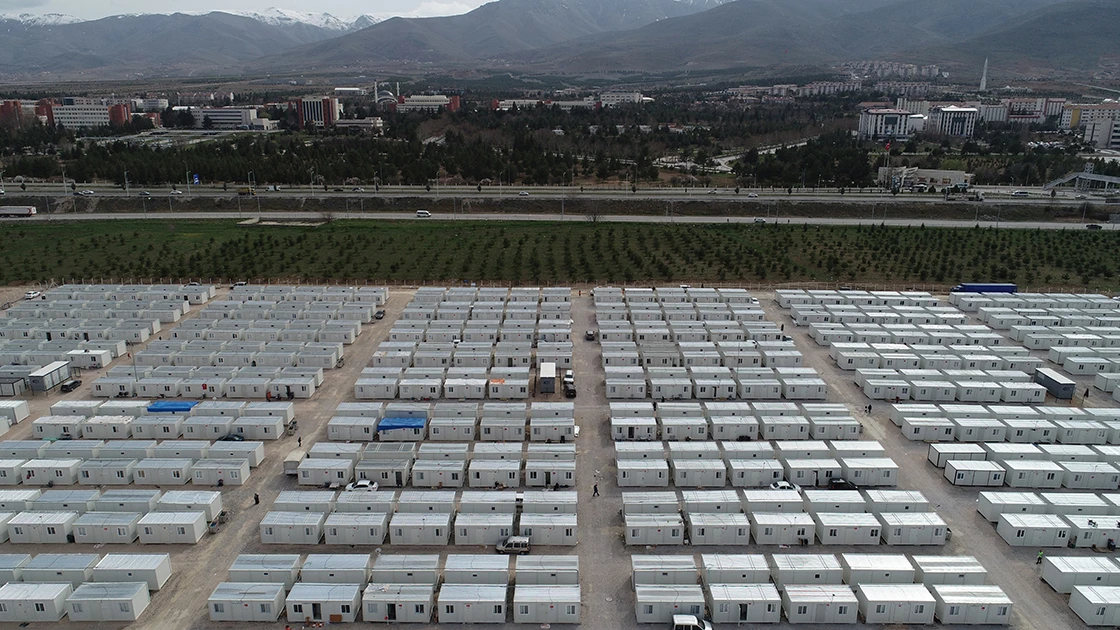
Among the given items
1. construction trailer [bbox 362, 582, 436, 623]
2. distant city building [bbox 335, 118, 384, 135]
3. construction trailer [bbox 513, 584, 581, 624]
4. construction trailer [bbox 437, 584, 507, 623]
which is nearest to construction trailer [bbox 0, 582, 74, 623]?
construction trailer [bbox 362, 582, 436, 623]

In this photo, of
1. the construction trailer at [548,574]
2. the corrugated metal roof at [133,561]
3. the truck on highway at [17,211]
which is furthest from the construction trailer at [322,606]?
the truck on highway at [17,211]

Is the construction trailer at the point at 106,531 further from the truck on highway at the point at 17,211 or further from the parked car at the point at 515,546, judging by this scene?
the truck on highway at the point at 17,211

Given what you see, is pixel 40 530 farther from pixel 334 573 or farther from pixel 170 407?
pixel 334 573

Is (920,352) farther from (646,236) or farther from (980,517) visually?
(646,236)

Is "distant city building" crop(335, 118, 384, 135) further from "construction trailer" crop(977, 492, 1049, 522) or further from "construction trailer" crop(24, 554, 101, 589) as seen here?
"construction trailer" crop(977, 492, 1049, 522)

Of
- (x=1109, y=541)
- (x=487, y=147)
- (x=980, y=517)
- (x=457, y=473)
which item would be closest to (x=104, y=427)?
(x=457, y=473)

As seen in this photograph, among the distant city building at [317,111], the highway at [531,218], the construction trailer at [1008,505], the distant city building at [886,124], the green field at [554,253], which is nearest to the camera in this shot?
the construction trailer at [1008,505]

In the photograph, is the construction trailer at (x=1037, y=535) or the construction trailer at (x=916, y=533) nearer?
the construction trailer at (x=916, y=533)
